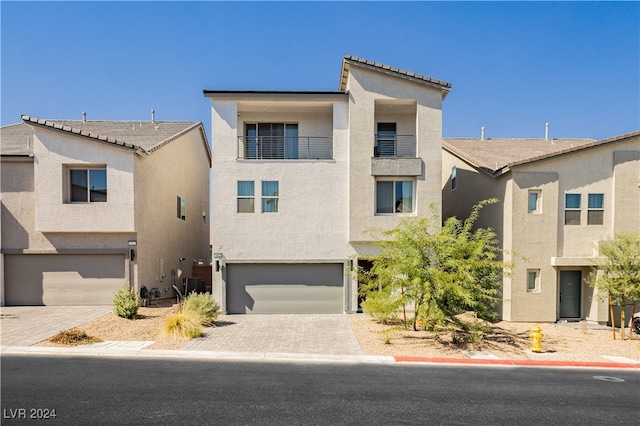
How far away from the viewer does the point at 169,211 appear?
1923 cm

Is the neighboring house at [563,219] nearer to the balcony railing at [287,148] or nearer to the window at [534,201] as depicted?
the window at [534,201]

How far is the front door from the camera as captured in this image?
49.6ft

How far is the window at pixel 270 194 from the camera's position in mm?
15719

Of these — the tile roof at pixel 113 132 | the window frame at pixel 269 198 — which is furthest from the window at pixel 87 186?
the window frame at pixel 269 198

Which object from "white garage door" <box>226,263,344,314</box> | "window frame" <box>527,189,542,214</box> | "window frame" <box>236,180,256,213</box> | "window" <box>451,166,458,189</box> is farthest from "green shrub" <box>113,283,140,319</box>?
"window" <box>451,166,458,189</box>

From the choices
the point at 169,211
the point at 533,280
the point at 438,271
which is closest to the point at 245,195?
the point at 169,211

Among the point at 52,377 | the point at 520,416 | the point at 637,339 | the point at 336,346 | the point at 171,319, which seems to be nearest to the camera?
the point at 520,416

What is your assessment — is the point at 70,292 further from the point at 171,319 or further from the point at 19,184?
the point at 171,319

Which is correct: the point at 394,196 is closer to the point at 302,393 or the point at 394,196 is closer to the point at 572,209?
the point at 572,209

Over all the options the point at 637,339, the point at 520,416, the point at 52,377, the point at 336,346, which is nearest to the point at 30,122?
the point at 52,377

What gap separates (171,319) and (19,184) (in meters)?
10.7

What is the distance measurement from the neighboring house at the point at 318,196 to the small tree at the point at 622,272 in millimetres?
6572

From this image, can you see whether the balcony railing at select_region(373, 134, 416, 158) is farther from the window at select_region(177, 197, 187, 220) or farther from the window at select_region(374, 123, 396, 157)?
the window at select_region(177, 197, 187, 220)

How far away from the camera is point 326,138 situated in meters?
17.0
